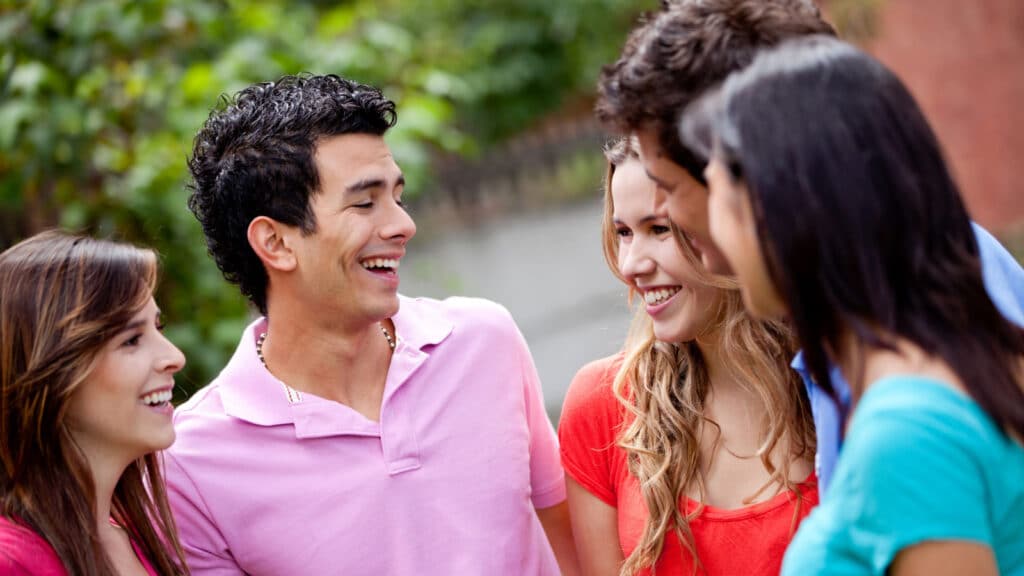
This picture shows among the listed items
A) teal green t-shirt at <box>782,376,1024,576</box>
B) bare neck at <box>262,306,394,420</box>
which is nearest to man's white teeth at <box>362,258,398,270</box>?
bare neck at <box>262,306,394,420</box>

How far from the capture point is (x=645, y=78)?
1.69m

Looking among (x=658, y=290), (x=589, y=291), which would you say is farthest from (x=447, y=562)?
(x=589, y=291)

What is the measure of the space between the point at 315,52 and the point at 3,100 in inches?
45.9

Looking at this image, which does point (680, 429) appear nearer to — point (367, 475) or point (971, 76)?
point (367, 475)

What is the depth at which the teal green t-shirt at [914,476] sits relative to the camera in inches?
50.1

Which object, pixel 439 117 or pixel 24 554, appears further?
pixel 439 117

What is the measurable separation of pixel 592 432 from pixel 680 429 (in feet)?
0.64

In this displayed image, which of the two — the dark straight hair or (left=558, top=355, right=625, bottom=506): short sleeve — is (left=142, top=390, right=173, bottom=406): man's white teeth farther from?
the dark straight hair

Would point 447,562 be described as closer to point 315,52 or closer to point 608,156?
point 608,156

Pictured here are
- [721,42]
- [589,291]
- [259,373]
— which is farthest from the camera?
[589,291]

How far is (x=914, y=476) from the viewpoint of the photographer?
127 cm

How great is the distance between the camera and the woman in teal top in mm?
1282

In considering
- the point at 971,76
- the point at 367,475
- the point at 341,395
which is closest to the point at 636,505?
the point at 367,475

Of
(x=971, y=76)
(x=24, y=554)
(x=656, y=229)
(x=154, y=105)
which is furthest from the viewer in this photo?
(x=971, y=76)
